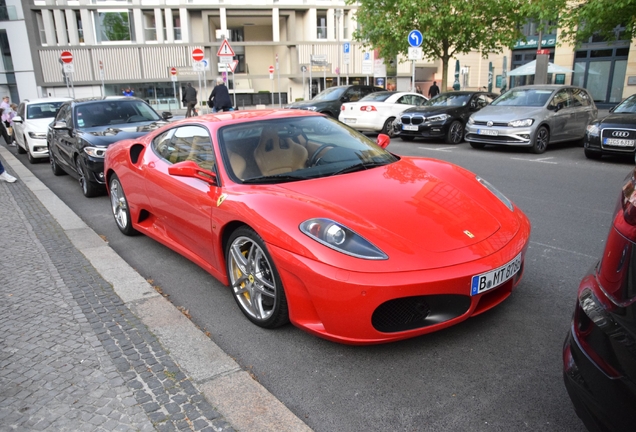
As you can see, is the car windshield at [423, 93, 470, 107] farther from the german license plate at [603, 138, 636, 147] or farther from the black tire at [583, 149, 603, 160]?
the german license plate at [603, 138, 636, 147]

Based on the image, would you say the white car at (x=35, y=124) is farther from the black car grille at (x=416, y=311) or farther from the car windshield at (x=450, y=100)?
the black car grille at (x=416, y=311)

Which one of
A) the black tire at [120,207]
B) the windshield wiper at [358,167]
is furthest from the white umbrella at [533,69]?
the windshield wiper at [358,167]

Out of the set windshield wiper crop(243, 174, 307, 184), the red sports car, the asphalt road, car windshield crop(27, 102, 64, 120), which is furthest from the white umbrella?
windshield wiper crop(243, 174, 307, 184)

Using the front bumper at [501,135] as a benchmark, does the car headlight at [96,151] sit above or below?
above

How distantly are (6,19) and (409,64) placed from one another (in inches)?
1379

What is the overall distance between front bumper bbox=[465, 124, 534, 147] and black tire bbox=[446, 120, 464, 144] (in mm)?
1410

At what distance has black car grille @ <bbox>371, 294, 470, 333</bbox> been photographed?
282 cm

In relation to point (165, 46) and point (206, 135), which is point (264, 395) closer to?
point (206, 135)

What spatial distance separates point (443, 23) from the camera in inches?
758

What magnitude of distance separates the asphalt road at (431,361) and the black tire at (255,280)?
122mm

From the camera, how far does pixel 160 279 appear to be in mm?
4523

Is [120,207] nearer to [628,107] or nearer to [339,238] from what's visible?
[339,238]

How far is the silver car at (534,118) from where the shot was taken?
11.7m

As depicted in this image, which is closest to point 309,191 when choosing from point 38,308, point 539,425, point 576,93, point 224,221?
point 224,221
